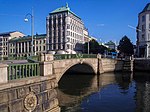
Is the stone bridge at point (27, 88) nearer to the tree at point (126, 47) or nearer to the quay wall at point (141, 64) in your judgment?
the quay wall at point (141, 64)

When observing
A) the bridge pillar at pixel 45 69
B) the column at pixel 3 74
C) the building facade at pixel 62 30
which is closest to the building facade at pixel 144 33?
the building facade at pixel 62 30

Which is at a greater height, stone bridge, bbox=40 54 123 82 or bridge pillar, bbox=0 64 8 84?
bridge pillar, bbox=0 64 8 84

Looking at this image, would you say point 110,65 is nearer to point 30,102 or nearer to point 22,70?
point 22,70

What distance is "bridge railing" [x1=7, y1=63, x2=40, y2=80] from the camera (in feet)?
40.4

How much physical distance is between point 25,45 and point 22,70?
126 m

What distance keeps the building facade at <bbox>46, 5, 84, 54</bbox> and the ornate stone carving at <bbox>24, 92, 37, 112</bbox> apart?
4065 inches

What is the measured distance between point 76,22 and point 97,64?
8277 cm

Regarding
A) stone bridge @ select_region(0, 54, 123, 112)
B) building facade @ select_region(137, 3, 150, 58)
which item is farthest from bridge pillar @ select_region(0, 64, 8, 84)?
building facade @ select_region(137, 3, 150, 58)

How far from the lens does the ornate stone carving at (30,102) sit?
12.3m

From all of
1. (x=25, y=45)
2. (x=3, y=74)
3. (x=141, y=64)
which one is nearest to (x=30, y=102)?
(x=3, y=74)

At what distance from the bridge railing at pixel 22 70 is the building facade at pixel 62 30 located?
3991 inches

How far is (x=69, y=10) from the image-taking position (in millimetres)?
122438

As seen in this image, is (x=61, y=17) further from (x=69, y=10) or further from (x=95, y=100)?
(x=95, y=100)

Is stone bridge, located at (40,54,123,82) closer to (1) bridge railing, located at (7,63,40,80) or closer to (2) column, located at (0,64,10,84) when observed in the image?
(1) bridge railing, located at (7,63,40,80)
